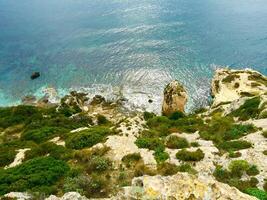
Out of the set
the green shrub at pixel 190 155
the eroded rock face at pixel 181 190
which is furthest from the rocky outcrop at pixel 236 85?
the eroded rock face at pixel 181 190

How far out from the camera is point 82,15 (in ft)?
482

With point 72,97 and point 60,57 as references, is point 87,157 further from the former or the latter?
point 60,57

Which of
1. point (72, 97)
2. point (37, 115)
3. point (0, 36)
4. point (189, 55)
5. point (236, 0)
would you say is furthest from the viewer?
point (236, 0)

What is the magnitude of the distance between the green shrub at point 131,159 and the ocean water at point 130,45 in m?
51.7

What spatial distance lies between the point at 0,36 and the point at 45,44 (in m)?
23.8

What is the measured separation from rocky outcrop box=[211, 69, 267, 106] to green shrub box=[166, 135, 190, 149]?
41322mm

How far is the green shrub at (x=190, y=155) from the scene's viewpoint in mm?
26611

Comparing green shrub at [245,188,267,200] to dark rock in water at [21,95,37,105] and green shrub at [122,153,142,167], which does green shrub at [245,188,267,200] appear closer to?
green shrub at [122,153,142,167]

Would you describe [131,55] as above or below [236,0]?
below

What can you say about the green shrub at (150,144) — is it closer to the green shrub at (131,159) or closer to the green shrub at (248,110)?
the green shrub at (131,159)

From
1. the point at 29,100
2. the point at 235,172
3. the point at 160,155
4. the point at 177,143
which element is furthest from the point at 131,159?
the point at 29,100

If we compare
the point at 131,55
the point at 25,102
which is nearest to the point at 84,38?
the point at 131,55

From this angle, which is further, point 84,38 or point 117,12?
point 117,12

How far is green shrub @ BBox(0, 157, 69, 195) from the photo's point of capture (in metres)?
24.2
